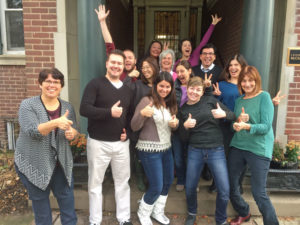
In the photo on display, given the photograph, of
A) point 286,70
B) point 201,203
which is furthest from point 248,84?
point 201,203

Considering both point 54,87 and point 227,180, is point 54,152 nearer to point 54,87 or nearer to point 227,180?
point 54,87

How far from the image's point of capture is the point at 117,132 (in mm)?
2463

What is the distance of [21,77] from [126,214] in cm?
369

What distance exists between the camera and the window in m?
4.95

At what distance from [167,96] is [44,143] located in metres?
1.28

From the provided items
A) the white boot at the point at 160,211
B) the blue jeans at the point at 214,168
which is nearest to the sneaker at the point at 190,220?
the white boot at the point at 160,211

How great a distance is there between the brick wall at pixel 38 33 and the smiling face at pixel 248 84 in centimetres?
277

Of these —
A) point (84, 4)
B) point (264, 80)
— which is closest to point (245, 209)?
point (264, 80)

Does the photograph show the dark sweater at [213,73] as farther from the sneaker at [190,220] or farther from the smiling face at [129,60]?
the sneaker at [190,220]

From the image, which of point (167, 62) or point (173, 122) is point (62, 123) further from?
point (167, 62)

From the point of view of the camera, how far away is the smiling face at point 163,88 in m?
2.46

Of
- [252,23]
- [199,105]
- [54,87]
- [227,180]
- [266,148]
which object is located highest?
[252,23]

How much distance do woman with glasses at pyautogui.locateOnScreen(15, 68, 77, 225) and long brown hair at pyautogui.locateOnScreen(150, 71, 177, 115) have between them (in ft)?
2.79

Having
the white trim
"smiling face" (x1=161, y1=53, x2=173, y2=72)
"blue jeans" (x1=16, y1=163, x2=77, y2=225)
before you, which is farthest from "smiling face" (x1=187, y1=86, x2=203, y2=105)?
the white trim
